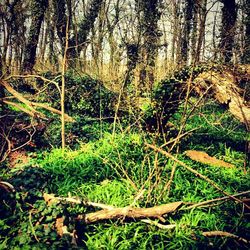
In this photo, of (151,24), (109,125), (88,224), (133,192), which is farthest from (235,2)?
(88,224)

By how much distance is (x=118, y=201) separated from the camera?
179 inches

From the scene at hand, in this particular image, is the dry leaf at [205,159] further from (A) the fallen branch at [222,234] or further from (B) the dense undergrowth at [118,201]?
(A) the fallen branch at [222,234]

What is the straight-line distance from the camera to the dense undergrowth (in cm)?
359

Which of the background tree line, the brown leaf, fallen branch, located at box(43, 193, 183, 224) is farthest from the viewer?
the background tree line

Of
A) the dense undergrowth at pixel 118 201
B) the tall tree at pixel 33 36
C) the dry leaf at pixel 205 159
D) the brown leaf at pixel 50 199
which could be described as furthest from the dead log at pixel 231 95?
the tall tree at pixel 33 36

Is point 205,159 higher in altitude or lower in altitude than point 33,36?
lower

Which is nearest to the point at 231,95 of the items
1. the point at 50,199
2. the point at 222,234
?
the point at 222,234

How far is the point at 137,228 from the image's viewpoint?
12.5 ft

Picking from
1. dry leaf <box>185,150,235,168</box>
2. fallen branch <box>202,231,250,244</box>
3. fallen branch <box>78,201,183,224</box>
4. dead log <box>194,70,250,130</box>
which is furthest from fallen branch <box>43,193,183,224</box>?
Answer: dead log <box>194,70,250,130</box>

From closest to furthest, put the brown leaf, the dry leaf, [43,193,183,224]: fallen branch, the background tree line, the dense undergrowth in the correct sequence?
1. the dense undergrowth
2. [43,193,183,224]: fallen branch
3. the brown leaf
4. the dry leaf
5. the background tree line

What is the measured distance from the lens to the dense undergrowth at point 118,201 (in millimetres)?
3592

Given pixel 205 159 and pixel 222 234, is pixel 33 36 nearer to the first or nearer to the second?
pixel 205 159

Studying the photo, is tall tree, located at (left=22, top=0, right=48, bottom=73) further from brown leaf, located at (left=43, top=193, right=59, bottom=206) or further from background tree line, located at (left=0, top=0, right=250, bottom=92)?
brown leaf, located at (left=43, top=193, right=59, bottom=206)

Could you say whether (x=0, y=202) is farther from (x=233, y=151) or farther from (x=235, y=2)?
(x=235, y=2)
